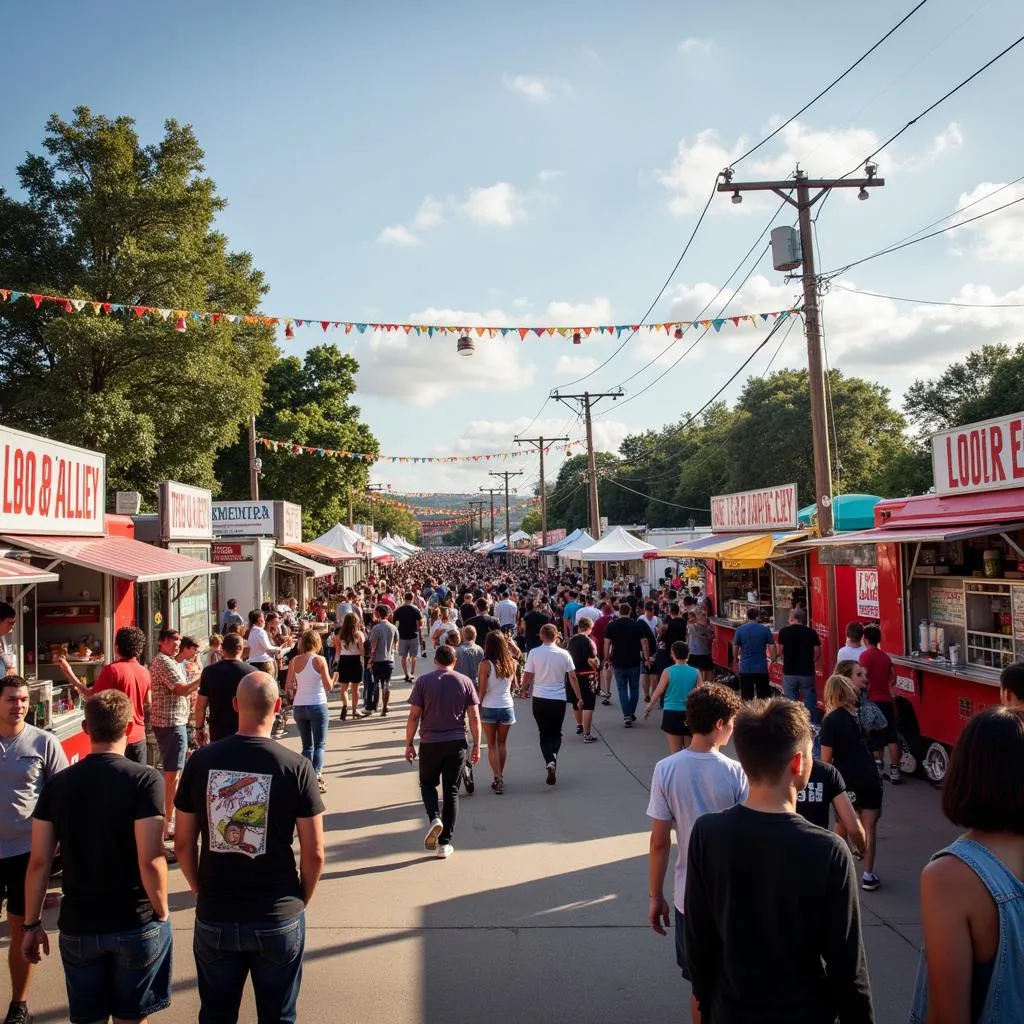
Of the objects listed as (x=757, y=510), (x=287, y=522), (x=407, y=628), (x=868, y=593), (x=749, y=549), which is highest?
(x=287, y=522)

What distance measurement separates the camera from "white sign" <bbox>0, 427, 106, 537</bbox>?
857 centimetres

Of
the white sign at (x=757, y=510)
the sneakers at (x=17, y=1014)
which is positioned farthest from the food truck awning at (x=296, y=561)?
the sneakers at (x=17, y=1014)

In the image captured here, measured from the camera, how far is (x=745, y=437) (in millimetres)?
47812

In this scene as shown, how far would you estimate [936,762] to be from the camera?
28.8ft

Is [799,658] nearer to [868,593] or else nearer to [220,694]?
[868,593]

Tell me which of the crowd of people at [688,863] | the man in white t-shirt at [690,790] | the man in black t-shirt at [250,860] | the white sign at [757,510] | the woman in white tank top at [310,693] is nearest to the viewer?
the crowd of people at [688,863]

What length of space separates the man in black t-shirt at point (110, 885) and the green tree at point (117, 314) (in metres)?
18.5

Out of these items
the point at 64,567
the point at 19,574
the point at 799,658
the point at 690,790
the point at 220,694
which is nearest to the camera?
the point at 690,790

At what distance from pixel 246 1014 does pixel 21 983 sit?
3.55ft

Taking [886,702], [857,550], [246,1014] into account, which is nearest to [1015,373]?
[857,550]

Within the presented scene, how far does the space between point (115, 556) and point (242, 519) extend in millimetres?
14198

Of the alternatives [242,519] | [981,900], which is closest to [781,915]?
[981,900]

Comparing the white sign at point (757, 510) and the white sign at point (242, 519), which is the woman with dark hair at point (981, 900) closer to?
the white sign at point (757, 510)

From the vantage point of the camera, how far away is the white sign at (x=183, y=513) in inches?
541
